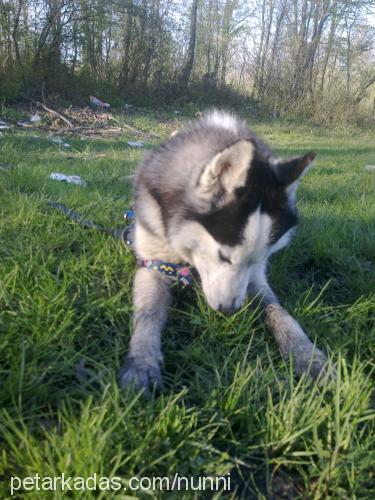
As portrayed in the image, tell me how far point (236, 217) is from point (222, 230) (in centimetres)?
10

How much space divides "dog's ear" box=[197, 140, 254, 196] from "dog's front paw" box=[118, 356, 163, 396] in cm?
95

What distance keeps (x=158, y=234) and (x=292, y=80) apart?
17.4m

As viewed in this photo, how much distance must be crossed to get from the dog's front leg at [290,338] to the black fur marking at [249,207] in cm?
33

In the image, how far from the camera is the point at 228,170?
6.75ft

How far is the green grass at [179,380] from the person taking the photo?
1.19 m

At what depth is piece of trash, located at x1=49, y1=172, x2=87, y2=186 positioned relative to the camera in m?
4.12

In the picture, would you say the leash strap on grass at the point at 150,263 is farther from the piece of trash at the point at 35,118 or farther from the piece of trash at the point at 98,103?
the piece of trash at the point at 98,103

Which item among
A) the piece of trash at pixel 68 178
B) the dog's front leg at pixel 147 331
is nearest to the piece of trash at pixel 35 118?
the piece of trash at pixel 68 178

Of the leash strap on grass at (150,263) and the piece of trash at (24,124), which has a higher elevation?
the piece of trash at (24,124)

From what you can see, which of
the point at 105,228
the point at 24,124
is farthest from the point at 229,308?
the point at 24,124

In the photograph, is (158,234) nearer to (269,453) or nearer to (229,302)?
(229,302)

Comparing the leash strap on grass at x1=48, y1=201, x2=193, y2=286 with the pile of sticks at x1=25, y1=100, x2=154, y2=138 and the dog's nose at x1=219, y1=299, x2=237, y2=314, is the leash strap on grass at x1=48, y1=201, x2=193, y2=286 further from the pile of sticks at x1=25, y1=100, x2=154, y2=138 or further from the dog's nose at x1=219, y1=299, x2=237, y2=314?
the pile of sticks at x1=25, y1=100, x2=154, y2=138

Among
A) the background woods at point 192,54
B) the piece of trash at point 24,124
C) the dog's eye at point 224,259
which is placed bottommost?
the dog's eye at point 224,259

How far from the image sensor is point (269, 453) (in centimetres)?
131
